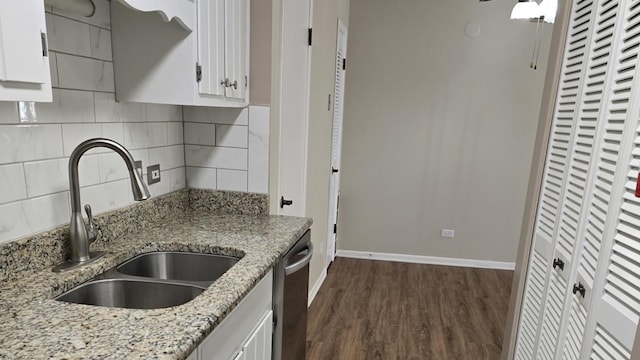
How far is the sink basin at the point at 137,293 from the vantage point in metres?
1.21

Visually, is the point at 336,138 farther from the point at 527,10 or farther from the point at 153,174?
the point at 153,174

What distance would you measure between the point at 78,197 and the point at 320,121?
195cm

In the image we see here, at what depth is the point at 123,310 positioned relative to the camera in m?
0.97

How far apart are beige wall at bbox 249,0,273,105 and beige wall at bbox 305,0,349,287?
782mm

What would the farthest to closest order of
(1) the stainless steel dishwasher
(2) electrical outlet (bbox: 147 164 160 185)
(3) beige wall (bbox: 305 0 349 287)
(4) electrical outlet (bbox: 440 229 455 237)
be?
1. (4) electrical outlet (bbox: 440 229 455 237)
2. (3) beige wall (bbox: 305 0 349 287)
3. (2) electrical outlet (bbox: 147 164 160 185)
4. (1) the stainless steel dishwasher

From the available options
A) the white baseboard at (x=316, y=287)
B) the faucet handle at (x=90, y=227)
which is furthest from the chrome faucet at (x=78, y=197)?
the white baseboard at (x=316, y=287)

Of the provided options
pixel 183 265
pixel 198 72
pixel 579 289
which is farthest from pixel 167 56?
pixel 579 289

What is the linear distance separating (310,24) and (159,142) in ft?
4.14

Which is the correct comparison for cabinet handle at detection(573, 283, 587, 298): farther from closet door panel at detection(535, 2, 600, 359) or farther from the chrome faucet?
the chrome faucet

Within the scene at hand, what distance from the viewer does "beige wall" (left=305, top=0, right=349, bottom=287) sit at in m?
2.66

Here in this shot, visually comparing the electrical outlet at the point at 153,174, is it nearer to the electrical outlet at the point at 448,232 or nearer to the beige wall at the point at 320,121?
the beige wall at the point at 320,121

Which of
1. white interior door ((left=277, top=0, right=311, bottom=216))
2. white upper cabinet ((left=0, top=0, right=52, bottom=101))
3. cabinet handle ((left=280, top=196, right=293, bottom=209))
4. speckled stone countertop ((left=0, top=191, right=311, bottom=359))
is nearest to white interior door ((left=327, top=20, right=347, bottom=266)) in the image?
white interior door ((left=277, top=0, right=311, bottom=216))

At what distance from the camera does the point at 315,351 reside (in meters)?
2.48

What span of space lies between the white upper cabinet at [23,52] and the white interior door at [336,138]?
Answer: 2662 millimetres
